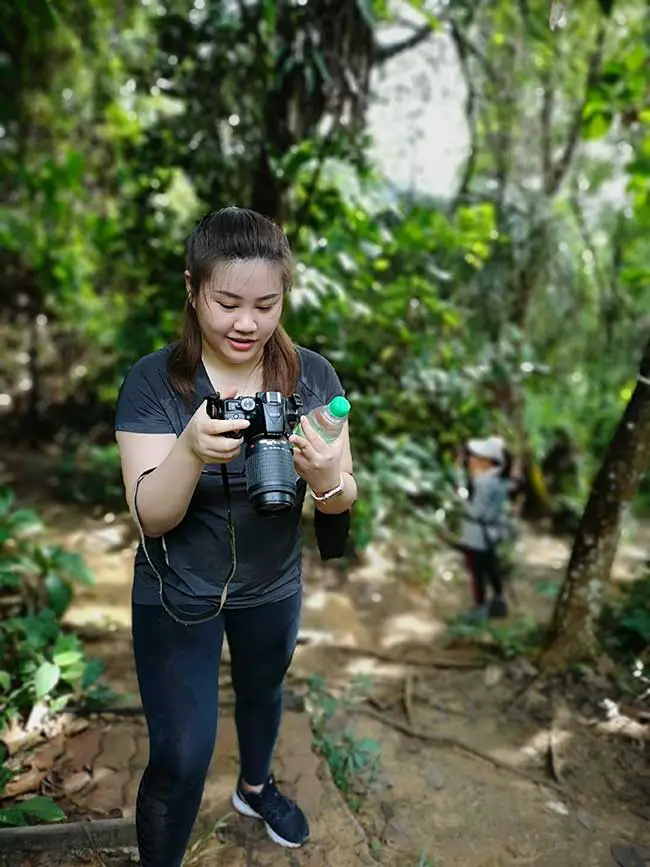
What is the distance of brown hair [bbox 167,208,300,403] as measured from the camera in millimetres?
1637

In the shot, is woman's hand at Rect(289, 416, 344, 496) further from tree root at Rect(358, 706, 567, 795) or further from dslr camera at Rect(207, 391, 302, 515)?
tree root at Rect(358, 706, 567, 795)

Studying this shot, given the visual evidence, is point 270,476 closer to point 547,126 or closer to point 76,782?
point 76,782

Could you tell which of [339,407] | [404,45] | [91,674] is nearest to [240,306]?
[339,407]

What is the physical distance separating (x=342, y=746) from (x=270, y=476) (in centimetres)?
187

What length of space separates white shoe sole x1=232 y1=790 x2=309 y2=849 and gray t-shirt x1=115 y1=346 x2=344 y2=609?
36.8 inches

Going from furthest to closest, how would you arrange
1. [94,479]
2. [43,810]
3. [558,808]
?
[94,479], [558,808], [43,810]

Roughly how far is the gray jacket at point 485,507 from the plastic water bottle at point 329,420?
146 inches

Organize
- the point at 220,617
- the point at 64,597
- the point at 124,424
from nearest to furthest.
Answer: the point at 124,424
the point at 220,617
the point at 64,597

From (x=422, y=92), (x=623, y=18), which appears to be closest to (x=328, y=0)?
(x=422, y=92)

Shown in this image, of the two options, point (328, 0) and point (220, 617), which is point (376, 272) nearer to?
point (328, 0)

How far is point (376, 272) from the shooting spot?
4684 mm

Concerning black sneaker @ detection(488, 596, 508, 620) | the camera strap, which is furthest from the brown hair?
black sneaker @ detection(488, 596, 508, 620)

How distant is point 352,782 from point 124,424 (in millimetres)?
1826

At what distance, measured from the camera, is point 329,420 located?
1.62m
